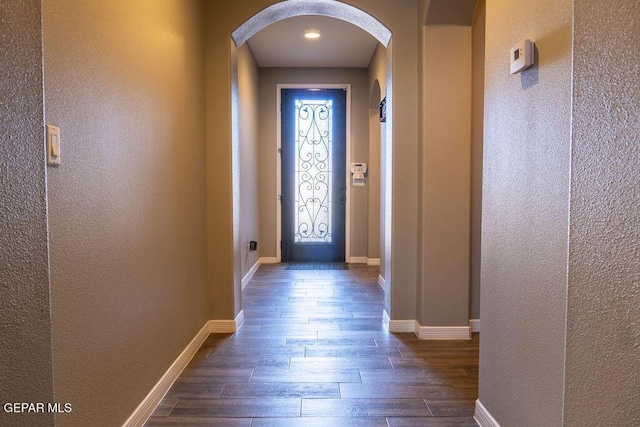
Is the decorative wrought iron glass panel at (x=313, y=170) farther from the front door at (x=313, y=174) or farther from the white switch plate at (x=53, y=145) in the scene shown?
the white switch plate at (x=53, y=145)

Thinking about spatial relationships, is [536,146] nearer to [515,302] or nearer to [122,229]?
[515,302]

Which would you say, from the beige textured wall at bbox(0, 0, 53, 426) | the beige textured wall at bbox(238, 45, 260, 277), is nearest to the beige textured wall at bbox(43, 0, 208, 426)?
the beige textured wall at bbox(0, 0, 53, 426)

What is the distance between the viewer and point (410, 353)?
2.79 metres

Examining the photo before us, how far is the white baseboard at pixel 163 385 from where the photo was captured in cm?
188

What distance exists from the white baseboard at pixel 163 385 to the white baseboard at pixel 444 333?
160 centimetres

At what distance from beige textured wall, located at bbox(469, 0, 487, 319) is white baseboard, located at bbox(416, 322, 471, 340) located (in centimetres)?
19

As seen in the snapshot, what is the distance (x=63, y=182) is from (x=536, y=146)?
156 cm

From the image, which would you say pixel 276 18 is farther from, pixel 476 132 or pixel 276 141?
pixel 276 141

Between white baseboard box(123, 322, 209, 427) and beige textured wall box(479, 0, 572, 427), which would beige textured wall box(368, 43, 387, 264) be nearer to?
white baseboard box(123, 322, 209, 427)

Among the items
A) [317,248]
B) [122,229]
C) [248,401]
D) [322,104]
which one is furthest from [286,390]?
[322,104]

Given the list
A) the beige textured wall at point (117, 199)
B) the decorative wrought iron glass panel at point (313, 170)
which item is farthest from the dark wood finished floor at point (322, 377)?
the decorative wrought iron glass panel at point (313, 170)

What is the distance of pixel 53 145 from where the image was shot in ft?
4.18

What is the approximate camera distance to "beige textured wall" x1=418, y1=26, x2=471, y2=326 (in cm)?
297

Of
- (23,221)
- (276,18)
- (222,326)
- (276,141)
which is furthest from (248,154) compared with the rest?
(23,221)
